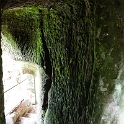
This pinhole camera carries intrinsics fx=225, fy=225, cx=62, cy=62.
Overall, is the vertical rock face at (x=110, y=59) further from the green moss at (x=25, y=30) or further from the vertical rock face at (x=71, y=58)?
the green moss at (x=25, y=30)

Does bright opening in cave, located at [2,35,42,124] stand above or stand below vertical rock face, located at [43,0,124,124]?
below

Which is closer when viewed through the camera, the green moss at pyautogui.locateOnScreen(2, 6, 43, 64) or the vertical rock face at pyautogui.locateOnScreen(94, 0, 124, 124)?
the vertical rock face at pyautogui.locateOnScreen(94, 0, 124, 124)

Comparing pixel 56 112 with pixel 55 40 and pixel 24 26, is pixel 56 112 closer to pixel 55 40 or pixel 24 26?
pixel 55 40

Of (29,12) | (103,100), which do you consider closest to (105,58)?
(103,100)

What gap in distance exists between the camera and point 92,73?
1856 millimetres

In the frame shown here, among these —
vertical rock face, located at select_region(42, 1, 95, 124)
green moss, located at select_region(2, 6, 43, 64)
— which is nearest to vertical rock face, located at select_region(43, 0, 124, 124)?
vertical rock face, located at select_region(42, 1, 95, 124)

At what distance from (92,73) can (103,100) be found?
237mm

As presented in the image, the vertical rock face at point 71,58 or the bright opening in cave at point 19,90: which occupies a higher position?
the vertical rock face at point 71,58

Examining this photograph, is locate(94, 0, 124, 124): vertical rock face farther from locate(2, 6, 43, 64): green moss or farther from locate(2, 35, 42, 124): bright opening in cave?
locate(2, 35, 42, 124): bright opening in cave

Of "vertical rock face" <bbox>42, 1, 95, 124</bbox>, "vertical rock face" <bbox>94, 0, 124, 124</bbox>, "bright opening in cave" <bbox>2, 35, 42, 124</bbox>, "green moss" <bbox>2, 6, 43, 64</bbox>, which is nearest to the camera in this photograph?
"vertical rock face" <bbox>94, 0, 124, 124</bbox>

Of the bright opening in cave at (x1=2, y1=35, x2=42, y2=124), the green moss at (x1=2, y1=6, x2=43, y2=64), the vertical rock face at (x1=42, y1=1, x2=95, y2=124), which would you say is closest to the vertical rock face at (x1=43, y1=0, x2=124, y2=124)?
the vertical rock face at (x1=42, y1=1, x2=95, y2=124)

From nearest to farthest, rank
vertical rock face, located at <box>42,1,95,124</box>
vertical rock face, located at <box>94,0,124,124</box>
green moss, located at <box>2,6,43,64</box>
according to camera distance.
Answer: vertical rock face, located at <box>94,0,124,124</box> → vertical rock face, located at <box>42,1,95,124</box> → green moss, located at <box>2,6,43,64</box>

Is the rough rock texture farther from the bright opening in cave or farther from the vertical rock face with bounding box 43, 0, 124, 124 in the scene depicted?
the bright opening in cave

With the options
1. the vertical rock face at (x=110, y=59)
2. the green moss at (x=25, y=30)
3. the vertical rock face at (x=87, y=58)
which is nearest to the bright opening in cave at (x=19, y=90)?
the green moss at (x=25, y=30)
